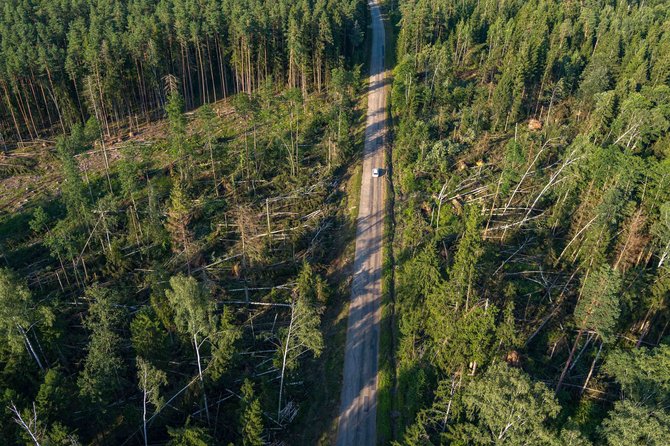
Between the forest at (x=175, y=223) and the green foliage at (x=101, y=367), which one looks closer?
the green foliage at (x=101, y=367)

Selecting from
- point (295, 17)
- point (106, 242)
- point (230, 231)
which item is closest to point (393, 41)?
point (295, 17)

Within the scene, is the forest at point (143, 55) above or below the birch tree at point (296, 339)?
above

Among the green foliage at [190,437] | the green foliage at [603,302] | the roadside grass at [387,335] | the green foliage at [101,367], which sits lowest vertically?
the roadside grass at [387,335]

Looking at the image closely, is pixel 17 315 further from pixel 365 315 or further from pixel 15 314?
pixel 365 315

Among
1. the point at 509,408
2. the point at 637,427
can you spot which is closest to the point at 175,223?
the point at 509,408

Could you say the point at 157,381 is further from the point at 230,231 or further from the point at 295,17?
the point at 295,17

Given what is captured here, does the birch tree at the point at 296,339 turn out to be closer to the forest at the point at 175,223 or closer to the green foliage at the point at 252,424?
the forest at the point at 175,223

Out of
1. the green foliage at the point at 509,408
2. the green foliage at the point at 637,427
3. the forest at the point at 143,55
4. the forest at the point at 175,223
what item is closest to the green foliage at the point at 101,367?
the forest at the point at 175,223
